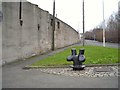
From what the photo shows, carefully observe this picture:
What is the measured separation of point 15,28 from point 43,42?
767 centimetres

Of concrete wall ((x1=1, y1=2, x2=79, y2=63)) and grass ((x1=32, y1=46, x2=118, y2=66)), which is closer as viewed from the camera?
grass ((x1=32, y1=46, x2=118, y2=66))

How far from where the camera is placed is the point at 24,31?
1762 cm

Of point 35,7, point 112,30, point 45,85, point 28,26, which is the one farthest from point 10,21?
point 112,30

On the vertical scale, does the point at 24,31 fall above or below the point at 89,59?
above

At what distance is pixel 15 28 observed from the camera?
52.2 ft

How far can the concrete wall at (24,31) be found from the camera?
1460 centimetres

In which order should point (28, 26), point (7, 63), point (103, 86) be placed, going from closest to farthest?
1. point (103, 86)
2. point (7, 63)
3. point (28, 26)

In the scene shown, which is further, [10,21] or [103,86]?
[10,21]

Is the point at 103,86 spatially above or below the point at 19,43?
below

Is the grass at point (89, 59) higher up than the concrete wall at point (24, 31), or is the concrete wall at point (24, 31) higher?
the concrete wall at point (24, 31)

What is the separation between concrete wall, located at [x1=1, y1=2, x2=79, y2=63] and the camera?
1460cm

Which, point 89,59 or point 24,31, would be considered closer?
point 89,59

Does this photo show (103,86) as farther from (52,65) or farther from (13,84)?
(52,65)

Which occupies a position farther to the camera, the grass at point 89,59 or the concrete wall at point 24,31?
the concrete wall at point 24,31
